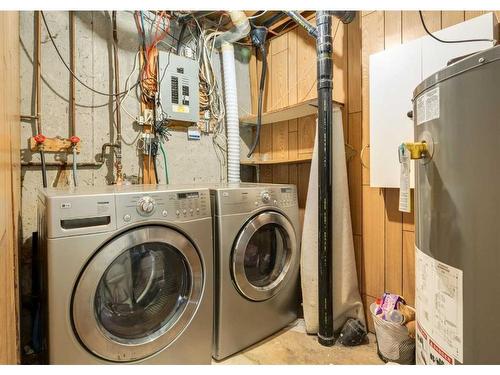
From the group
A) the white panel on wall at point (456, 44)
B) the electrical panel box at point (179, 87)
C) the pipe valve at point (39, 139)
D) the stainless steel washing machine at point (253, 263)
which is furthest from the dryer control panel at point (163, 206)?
the white panel on wall at point (456, 44)

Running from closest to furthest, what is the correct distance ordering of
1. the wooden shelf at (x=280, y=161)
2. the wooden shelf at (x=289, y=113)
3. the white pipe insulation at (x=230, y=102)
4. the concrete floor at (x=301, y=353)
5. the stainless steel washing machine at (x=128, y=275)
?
1. the stainless steel washing machine at (x=128, y=275)
2. the concrete floor at (x=301, y=353)
3. the wooden shelf at (x=289, y=113)
4. the wooden shelf at (x=280, y=161)
5. the white pipe insulation at (x=230, y=102)

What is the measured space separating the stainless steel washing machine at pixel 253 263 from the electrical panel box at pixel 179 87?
2.38ft

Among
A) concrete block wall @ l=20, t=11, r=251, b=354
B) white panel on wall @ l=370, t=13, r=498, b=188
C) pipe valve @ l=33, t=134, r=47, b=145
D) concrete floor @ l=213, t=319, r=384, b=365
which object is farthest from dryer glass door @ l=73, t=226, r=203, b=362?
white panel on wall @ l=370, t=13, r=498, b=188

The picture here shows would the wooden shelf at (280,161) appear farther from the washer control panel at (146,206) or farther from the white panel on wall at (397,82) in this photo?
the washer control panel at (146,206)

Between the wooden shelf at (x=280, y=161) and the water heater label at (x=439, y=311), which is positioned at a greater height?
the wooden shelf at (x=280, y=161)

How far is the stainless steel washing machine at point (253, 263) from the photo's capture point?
1415 mm

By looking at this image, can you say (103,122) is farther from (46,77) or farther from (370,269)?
(370,269)

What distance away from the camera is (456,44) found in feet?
4.17

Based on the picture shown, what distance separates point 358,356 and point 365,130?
4.17ft

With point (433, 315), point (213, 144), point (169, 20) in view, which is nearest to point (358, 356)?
point (433, 315)

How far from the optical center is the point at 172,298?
1283mm

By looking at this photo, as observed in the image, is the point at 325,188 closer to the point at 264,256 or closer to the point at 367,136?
the point at 367,136

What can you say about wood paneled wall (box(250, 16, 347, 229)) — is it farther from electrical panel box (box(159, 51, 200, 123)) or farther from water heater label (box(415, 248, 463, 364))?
water heater label (box(415, 248, 463, 364))

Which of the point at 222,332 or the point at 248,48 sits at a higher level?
the point at 248,48
